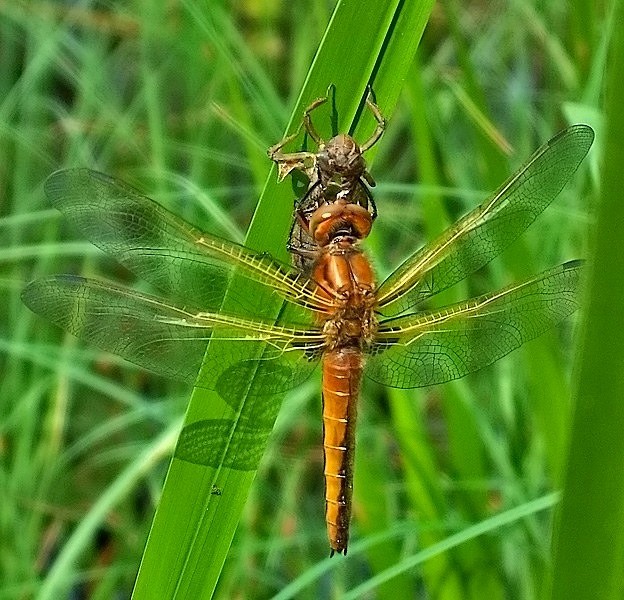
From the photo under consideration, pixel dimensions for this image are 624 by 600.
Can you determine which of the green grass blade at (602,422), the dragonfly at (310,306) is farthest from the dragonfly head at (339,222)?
the green grass blade at (602,422)

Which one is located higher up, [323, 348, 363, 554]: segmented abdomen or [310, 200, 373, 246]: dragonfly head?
[310, 200, 373, 246]: dragonfly head

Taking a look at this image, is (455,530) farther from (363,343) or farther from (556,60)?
(556,60)

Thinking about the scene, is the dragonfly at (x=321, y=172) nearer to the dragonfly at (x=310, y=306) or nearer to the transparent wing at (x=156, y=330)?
the dragonfly at (x=310, y=306)

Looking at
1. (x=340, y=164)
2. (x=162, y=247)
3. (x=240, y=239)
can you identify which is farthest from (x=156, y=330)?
(x=240, y=239)

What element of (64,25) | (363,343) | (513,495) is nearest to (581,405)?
(363,343)

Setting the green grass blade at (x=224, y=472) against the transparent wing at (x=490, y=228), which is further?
the transparent wing at (x=490, y=228)

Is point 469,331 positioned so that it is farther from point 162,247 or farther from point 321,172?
point 162,247

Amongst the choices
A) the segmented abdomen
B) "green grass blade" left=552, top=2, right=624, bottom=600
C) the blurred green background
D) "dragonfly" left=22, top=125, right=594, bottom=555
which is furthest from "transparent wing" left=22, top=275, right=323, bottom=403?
"green grass blade" left=552, top=2, right=624, bottom=600

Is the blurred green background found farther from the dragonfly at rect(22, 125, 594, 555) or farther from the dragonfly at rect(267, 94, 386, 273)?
the dragonfly at rect(22, 125, 594, 555)
